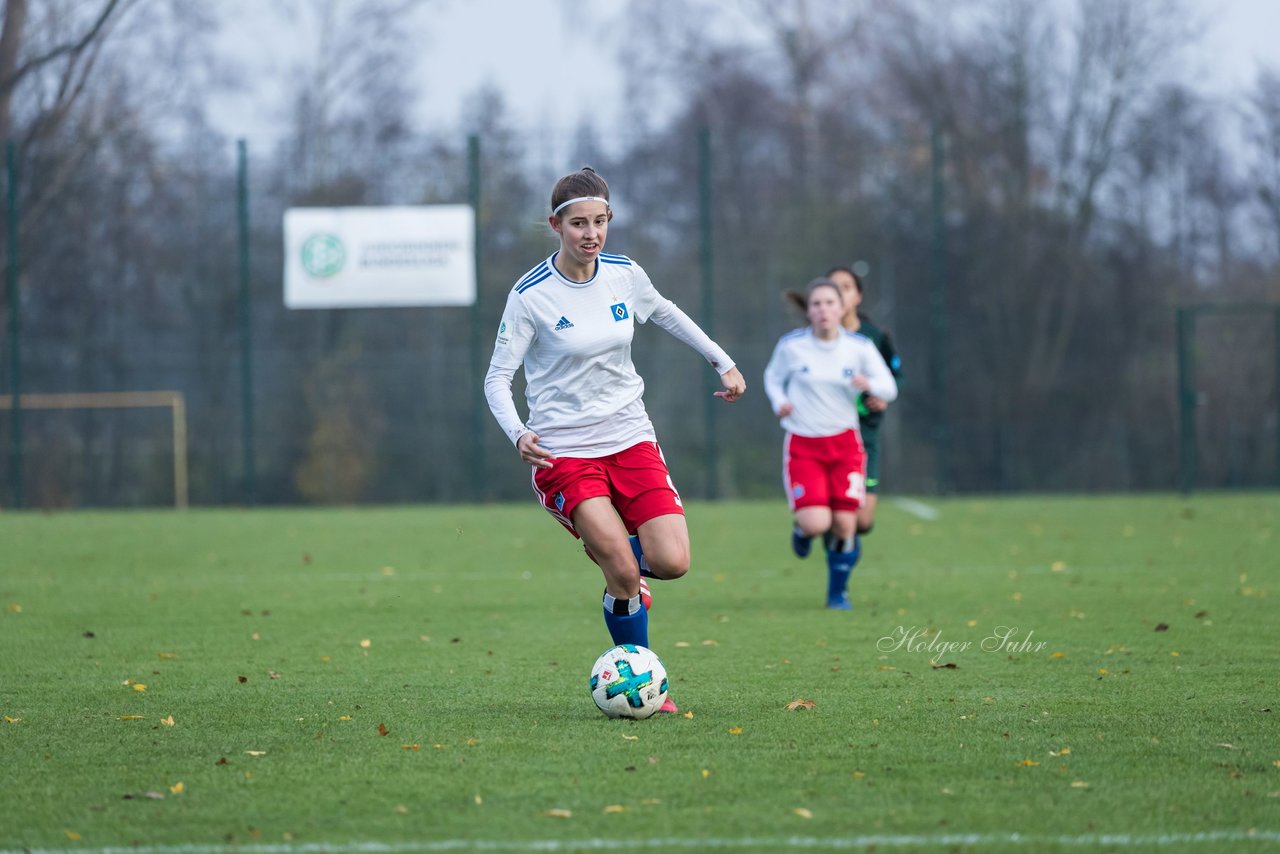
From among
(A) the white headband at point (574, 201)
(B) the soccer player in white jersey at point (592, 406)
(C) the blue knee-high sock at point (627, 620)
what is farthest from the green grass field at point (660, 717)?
(A) the white headband at point (574, 201)

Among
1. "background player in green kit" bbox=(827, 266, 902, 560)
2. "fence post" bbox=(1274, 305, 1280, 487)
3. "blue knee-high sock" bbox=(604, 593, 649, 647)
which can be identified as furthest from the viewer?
"fence post" bbox=(1274, 305, 1280, 487)

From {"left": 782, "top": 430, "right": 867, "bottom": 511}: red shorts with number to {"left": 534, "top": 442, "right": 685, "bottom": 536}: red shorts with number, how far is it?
3.32 meters

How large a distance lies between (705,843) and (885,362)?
6530 mm

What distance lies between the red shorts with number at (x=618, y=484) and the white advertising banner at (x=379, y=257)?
A: 49.9 feet

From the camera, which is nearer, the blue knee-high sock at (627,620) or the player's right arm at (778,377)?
the blue knee-high sock at (627,620)

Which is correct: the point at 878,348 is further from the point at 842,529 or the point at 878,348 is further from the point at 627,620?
the point at 627,620

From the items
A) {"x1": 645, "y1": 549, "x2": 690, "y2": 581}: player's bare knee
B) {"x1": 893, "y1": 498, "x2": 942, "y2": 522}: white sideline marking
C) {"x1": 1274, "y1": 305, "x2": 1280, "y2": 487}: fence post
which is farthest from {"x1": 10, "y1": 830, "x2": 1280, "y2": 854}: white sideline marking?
{"x1": 1274, "y1": 305, "x2": 1280, "y2": 487}: fence post

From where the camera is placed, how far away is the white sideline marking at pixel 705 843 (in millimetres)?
3695

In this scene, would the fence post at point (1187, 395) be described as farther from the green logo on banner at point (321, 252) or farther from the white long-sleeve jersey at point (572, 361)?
the white long-sleeve jersey at point (572, 361)

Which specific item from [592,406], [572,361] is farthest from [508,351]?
[592,406]

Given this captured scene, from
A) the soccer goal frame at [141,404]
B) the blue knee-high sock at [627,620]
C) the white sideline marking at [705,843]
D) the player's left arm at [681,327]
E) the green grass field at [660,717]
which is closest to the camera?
the white sideline marking at [705,843]

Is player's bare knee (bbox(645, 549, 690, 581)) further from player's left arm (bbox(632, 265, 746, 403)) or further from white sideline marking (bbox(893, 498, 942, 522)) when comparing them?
white sideline marking (bbox(893, 498, 942, 522))

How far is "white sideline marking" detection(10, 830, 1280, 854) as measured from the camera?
12.1 ft

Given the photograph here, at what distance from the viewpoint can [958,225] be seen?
2295cm
